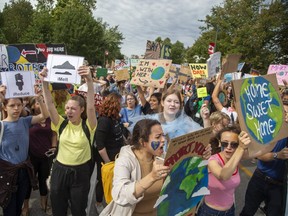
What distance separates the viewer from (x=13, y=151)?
347 centimetres

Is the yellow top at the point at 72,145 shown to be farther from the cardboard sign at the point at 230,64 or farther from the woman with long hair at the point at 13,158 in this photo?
the cardboard sign at the point at 230,64

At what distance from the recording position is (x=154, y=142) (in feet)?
7.30

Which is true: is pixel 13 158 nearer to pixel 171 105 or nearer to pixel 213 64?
pixel 171 105

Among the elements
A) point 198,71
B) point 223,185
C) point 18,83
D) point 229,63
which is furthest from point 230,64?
point 198,71

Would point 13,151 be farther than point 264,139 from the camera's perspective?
Yes

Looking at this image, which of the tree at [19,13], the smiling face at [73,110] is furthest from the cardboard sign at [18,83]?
the tree at [19,13]

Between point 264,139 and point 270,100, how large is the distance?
38 cm

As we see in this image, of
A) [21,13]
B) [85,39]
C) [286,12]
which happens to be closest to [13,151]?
[286,12]

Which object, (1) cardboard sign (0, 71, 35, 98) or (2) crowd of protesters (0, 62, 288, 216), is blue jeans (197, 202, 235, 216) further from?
(1) cardboard sign (0, 71, 35, 98)

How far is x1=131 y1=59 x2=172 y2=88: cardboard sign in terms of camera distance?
18.9 ft

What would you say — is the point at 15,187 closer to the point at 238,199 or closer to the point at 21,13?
the point at 238,199

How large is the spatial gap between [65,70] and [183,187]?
2.09 meters

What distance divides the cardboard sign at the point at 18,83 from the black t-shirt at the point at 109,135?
0.98 metres

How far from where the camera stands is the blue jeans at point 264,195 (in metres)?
3.41
